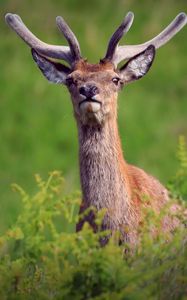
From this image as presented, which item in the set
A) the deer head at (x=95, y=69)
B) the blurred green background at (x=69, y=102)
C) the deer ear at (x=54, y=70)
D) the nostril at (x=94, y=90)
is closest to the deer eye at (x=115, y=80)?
the deer head at (x=95, y=69)

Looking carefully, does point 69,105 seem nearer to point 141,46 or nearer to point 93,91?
point 141,46

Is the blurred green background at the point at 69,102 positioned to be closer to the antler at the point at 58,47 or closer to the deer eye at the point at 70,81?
the antler at the point at 58,47

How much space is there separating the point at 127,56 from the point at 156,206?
1512 mm

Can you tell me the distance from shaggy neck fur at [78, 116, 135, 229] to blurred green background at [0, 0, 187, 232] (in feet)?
26.1

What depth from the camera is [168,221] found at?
1159 cm

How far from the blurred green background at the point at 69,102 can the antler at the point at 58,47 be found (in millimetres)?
6830

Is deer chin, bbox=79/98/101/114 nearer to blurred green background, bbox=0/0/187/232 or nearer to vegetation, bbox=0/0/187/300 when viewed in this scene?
vegetation, bbox=0/0/187/300

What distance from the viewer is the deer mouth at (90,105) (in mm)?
11219

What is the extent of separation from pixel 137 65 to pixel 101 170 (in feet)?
3.85

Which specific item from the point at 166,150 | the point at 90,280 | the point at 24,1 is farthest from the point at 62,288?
the point at 24,1

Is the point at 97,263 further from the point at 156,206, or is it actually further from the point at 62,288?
the point at 156,206

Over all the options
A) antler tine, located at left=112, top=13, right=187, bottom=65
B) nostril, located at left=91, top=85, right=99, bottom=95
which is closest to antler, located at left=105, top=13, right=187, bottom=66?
antler tine, located at left=112, top=13, right=187, bottom=65

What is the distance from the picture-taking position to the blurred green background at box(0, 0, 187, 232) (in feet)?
69.9

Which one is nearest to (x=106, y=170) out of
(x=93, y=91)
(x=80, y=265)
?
(x=93, y=91)
